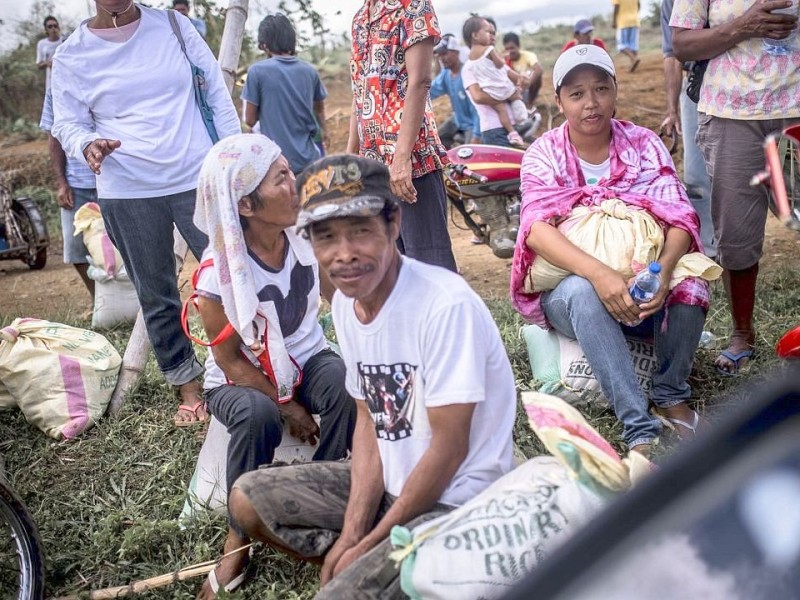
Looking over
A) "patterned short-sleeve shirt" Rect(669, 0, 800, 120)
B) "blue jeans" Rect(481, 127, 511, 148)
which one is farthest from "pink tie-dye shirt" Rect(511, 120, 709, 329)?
"blue jeans" Rect(481, 127, 511, 148)

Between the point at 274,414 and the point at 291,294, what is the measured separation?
46 cm

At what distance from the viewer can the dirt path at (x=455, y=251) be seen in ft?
20.5

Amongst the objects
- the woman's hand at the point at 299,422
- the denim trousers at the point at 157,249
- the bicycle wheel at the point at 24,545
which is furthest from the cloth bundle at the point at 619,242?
the bicycle wheel at the point at 24,545

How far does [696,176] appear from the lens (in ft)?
16.3

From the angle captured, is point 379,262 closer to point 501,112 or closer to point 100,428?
point 100,428

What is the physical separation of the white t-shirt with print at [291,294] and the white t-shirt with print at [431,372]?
75 centimetres

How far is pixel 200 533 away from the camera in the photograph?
3.05 m

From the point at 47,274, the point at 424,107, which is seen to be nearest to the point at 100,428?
the point at 424,107

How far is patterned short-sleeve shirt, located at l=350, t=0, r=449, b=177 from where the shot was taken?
3.62 metres

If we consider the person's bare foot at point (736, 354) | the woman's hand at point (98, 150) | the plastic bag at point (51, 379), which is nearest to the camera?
the woman's hand at point (98, 150)

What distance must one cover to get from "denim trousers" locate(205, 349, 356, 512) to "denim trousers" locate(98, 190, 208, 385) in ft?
3.34

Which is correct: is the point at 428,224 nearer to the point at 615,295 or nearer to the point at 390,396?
the point at 615,295

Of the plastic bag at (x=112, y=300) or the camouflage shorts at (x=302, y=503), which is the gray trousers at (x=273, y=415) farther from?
the plastic bag at (x=112, y=300)

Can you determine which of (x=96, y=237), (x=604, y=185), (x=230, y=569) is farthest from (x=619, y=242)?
(x=96, y=237)
